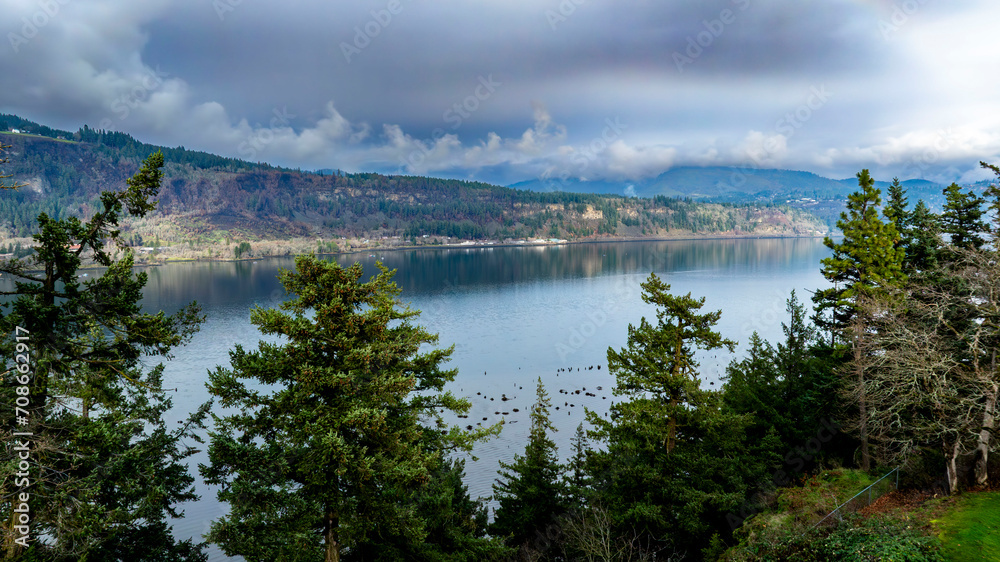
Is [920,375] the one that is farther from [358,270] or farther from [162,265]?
[162,265]

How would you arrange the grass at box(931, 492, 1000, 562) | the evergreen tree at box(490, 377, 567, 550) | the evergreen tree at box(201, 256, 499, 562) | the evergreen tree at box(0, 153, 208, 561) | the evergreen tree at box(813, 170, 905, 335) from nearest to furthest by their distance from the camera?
the evergreen tree at box(0, 153, 208, 561) → the grass at box(931, 492, 1000, 562) → the evergreen tree at box(201, 256, 499, 562) → the evergreen tree at box(813, 170, 905, 335) → the evergreen tree at box(490, 377, 567, 550)

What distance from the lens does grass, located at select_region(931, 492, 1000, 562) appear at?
36.2ft

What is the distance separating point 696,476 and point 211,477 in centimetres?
1508

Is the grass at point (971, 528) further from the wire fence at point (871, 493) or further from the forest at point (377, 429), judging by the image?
the wire fence at point (871, 493)

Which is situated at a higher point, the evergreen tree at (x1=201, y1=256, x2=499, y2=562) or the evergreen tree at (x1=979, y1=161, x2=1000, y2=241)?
the evergreen tree at (x1=979, y1=161, x2=1000, y2=241)

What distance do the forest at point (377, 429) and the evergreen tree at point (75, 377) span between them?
0.16 feet

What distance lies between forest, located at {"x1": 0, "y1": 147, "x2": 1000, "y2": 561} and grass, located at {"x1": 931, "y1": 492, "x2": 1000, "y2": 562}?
0.51 m

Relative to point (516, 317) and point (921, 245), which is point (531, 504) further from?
point (516, 317)

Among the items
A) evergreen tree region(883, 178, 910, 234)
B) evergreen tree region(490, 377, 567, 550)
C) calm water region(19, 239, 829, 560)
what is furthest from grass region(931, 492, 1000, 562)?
calm water region(19, 239, 829, 560)

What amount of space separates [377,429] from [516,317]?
71.9 m

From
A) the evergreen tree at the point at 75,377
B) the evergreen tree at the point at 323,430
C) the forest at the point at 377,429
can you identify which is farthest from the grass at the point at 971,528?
the evergreen tree at the point at 75,377

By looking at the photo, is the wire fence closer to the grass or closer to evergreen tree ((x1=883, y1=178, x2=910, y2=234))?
the grass

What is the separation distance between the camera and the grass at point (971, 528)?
11.0m

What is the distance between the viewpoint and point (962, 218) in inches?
876
